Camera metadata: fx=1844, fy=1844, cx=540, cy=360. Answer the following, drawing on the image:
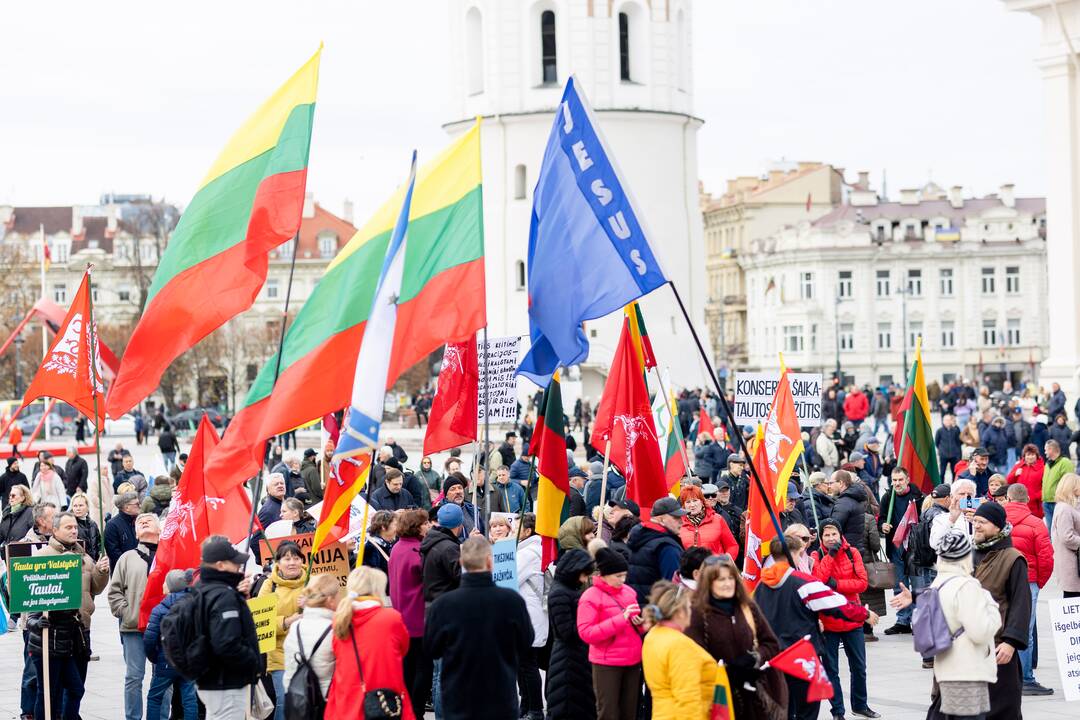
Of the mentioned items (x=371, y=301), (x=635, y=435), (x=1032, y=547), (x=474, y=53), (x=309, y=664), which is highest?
(x=474, y=53)

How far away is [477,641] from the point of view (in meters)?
8.84

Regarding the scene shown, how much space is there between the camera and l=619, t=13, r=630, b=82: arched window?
5422 centimetres

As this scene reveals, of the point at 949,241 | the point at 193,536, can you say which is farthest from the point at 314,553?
the point at 949,241

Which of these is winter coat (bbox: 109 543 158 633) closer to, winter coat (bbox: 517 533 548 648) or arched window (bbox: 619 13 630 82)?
winter coat (bbox: 517 533 548 648)

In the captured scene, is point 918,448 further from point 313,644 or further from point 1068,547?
point 313,644

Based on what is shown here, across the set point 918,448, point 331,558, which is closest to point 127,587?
point 331,558

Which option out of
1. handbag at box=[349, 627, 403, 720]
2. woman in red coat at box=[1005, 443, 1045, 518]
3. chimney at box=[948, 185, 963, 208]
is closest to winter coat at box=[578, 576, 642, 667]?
handbag at box=[349, 627, 403, 720]

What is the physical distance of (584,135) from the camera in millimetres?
11305

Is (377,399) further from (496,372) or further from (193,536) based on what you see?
(496,372)

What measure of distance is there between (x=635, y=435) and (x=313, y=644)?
4.25 meters

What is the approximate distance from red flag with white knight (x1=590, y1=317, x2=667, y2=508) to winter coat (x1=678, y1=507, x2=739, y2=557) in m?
0.47

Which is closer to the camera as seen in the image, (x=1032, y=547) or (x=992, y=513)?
(x=992, y=513)

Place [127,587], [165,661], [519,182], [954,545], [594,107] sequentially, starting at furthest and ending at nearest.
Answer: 1. [594,107]
2. [519,182]
3. [127,587]
4. [165,661]
5. [954,545]

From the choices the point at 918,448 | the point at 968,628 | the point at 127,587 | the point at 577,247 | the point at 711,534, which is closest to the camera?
the point at 968,628
